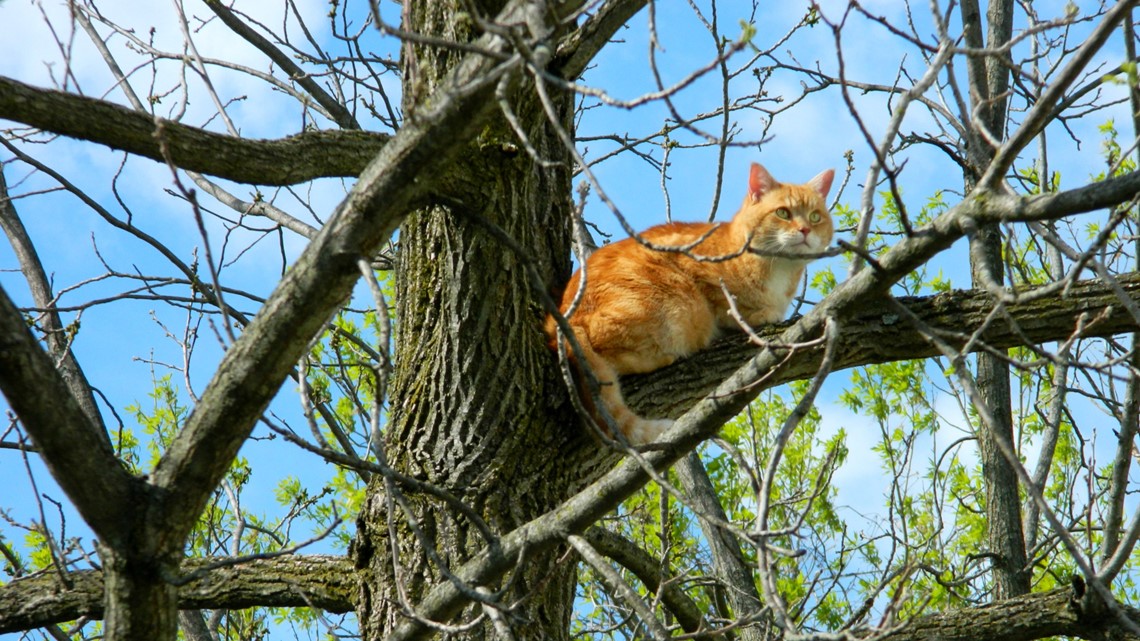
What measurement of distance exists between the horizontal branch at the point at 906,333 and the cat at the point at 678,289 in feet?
0.34

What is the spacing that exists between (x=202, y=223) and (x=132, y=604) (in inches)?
43.3

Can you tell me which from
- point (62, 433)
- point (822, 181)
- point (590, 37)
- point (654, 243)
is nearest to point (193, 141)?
point (62, 433)

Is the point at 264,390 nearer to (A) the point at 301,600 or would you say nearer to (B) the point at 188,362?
(A) the point at 301,600

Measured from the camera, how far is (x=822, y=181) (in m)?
5.65

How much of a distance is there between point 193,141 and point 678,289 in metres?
2.18

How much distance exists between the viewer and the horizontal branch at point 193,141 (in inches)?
109

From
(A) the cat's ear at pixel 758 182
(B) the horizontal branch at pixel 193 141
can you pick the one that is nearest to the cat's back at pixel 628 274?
(A) the cat's ear at pixel 758 182

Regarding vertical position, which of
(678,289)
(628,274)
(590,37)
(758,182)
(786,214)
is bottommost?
(678,289)

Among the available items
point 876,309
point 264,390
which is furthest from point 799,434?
point 264,390

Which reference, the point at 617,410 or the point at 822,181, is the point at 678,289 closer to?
the point at 617,410

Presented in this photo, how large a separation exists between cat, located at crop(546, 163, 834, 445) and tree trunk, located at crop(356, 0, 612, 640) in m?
0.24

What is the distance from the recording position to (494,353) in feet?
12.1

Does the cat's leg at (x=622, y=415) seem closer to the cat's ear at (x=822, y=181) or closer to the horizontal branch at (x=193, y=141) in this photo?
the horizontal branch at (x=193, y=141)

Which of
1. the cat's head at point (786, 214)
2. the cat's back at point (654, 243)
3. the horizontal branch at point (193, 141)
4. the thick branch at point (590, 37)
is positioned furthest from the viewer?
the cat's head at point (786, 214)
